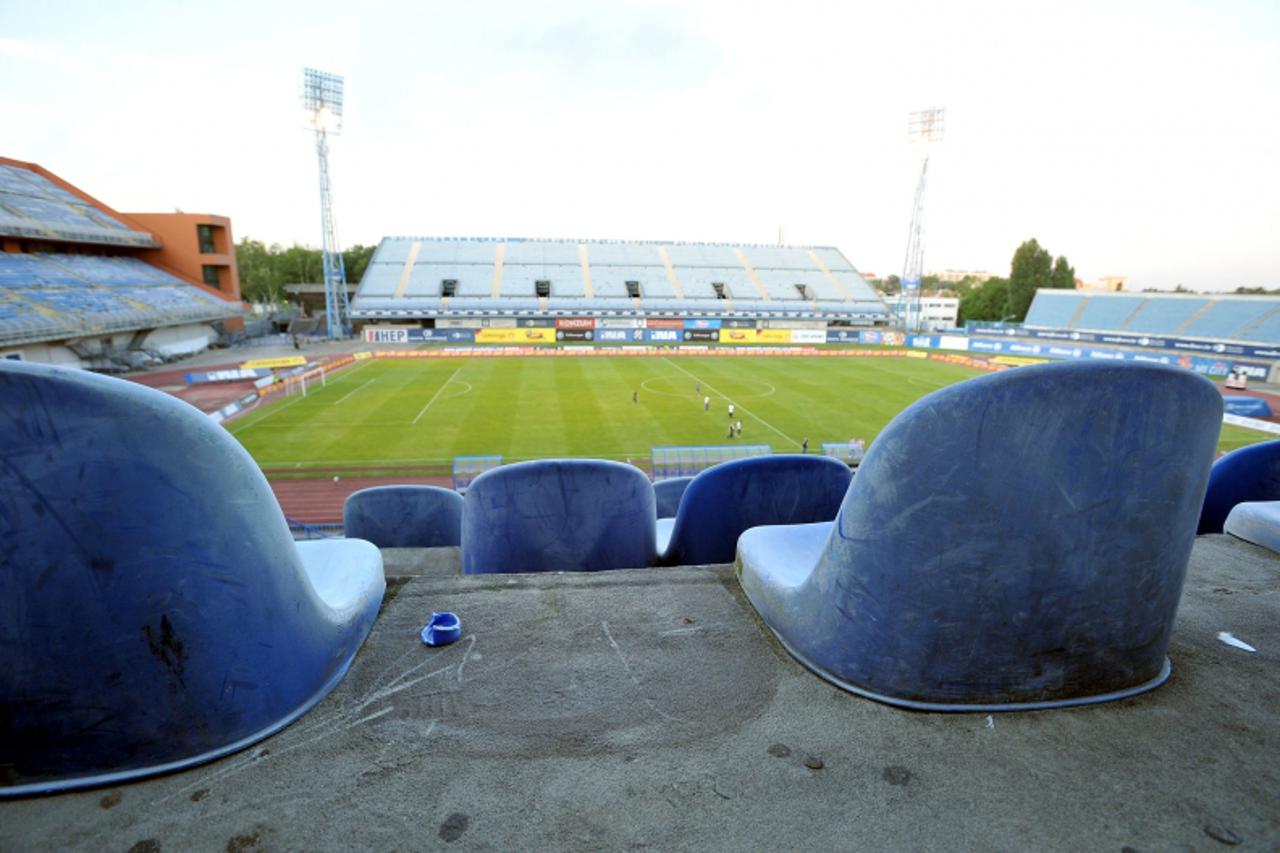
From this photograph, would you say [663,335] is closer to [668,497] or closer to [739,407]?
[739,407]

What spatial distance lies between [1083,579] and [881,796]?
123 cm

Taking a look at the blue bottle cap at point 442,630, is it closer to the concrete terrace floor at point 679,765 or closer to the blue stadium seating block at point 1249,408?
the concrete terrace floor at point 679,765

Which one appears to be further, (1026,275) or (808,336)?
(1026,275)

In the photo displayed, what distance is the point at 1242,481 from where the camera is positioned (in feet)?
17.3

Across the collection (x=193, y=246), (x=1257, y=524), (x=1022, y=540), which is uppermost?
(x=193, y=246)

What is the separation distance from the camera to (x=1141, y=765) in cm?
236

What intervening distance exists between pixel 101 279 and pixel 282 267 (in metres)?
51.7

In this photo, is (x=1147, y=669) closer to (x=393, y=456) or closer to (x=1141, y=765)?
(x=1141, y=765)

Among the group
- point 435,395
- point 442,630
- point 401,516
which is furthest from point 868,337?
point 442,630

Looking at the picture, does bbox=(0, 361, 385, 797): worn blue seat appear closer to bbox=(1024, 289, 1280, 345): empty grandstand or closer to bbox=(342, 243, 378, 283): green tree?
bbox=(1024, 289, 1280, 345): empty grandstand

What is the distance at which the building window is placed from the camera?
5216 cm

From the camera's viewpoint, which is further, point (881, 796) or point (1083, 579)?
point (1083, 579)

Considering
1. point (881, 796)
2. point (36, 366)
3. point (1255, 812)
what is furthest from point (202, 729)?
point (1255, 812)

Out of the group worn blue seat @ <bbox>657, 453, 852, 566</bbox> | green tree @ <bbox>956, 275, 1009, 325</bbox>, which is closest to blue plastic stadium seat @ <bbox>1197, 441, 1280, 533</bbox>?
worn blue seat @ <bbox>657, 453, 852, 566</bbox>
